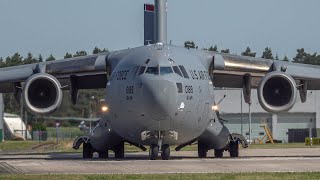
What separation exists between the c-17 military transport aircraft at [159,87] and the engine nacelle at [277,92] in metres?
0.03

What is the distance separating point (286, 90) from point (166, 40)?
487cm

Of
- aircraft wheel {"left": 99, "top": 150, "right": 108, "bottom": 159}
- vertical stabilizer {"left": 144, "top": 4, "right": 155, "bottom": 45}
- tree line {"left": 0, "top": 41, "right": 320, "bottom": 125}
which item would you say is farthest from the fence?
aircraft wheel {"left": 99, "top": 150, "right": 108, "bottom": 159}

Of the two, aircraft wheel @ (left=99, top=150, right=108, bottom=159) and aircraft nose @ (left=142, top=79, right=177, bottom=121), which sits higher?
aircraft nose @ (left=142, top=79, right=177, bottom=121)

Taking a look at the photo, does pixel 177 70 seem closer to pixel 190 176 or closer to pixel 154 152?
pixel 154 152

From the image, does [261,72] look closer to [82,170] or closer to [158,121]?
[158,121]

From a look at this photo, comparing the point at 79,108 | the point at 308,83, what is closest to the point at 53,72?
the point at 308,83

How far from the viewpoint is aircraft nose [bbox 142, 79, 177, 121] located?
27.4 m

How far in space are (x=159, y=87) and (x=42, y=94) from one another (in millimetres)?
6332

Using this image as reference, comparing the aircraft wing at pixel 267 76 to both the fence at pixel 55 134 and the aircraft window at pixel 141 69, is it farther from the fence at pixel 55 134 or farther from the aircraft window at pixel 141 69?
the fence at pixel 55 134

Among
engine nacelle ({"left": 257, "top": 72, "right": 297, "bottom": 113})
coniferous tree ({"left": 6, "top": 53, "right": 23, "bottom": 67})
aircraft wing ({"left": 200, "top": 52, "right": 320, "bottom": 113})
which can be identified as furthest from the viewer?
coniferous tree ({"left": 6, "top": 53, "right": 23, "bottom": 67})

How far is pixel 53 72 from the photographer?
33719 millimetres

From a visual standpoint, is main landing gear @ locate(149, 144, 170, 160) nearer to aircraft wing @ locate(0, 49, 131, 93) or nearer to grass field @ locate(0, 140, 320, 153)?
aircraft wing @ locate(0, 49, 131, 93)

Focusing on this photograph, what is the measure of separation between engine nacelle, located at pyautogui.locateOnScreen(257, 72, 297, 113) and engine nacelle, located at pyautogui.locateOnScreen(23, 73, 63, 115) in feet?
23.4

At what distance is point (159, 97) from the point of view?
2739 centimetres
